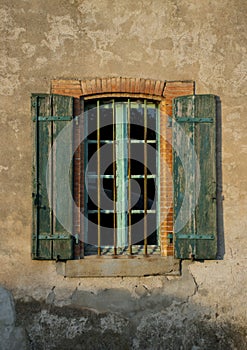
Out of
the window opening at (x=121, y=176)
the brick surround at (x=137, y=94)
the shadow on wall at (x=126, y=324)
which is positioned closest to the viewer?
the shadow on wall at (x=126, y=324)

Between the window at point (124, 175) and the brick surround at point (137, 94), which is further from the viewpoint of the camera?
the brick surround at point (137, 94)

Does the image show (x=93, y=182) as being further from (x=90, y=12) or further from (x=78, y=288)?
(x=90, y=12)

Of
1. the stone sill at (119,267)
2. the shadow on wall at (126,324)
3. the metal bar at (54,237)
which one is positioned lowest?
the shadow on wall at (126,324)

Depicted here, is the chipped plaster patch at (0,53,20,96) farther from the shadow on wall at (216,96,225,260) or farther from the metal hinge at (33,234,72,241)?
the shadow on wall at (216,96,225,260)

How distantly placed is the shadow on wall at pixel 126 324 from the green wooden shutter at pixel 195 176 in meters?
0.62

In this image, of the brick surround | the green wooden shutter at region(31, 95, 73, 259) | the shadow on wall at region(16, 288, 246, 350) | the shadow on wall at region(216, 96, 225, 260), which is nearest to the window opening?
the brick surround

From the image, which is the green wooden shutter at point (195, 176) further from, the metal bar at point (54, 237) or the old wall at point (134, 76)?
the metal bar at point (54, 237)

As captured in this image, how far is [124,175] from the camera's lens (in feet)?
17.7

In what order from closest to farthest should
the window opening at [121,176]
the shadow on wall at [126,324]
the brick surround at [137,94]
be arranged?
the shadow on wall at [126,324]
the brick surround at [137,94]
the window opening at [121,176]

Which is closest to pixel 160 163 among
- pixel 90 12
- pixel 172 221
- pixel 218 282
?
pixel 172 221

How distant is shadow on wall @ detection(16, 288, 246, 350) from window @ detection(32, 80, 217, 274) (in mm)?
498

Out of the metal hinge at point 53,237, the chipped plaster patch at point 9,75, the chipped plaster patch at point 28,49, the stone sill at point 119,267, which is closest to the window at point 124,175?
the metal hinge at point 53,237

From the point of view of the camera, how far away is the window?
516 cm

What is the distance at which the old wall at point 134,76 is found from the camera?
5.16m
